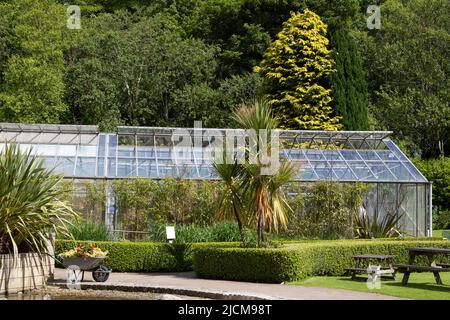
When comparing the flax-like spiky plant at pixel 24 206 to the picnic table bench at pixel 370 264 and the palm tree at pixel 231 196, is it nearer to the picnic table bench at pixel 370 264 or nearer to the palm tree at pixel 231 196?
the palm tree at pixel 231 196

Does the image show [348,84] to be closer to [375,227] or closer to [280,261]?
[375,227]

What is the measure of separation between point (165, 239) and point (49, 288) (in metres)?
5.24

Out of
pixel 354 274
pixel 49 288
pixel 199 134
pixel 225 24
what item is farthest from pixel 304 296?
pixel 225 24

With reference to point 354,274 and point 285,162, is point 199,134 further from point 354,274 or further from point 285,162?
point 354,274

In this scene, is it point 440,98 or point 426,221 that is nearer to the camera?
point 426,221

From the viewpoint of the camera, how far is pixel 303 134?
23.8m

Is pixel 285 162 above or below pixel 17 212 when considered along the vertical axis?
above

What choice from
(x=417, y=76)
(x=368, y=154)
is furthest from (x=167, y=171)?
(x=417, y=76)

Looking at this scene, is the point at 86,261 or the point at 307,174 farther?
the point at 307,174

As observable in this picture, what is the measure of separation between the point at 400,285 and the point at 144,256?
5.72 m

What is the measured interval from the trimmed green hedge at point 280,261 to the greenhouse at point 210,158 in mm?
4263

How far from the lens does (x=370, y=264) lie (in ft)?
52.7

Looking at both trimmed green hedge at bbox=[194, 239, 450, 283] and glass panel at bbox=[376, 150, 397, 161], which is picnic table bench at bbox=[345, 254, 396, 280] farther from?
glass panel at bbox=[376, 150, 397, 161]
